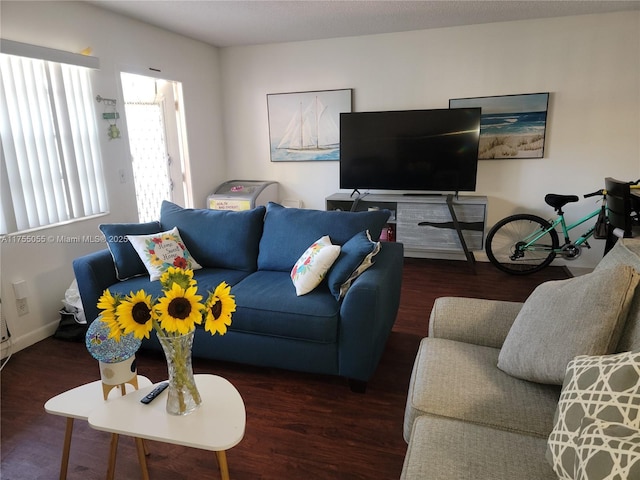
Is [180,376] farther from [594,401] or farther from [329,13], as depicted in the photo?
[329,13]

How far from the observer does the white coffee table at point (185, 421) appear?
131 cm

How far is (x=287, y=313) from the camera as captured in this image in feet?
7.29

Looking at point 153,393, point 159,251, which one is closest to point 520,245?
point 159,251

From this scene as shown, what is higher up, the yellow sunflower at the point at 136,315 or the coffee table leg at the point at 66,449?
the yellow sunflower at the point at 136,315

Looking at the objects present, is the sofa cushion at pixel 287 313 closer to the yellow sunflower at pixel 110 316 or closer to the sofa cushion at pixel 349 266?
the sofa cushion at pixel 349 266

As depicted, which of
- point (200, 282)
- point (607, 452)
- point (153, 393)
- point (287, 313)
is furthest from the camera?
point (200, 282)

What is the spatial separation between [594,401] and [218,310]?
1.10 m

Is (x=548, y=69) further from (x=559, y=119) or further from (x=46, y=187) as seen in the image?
(x=46, y=187)

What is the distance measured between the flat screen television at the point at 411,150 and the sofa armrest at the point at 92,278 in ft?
8.47

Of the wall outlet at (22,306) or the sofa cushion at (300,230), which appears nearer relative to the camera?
the sofa cushion at (300,230)

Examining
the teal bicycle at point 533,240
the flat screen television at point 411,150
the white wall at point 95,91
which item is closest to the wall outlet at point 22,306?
the white wall at point 95,91

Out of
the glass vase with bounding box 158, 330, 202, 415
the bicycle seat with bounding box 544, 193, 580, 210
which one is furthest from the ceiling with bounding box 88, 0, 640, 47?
the glass vase with bounding box 158, 330, 202, 415

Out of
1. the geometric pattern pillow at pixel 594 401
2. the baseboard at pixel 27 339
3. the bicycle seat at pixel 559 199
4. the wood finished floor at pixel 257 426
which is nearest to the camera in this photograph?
the geometric pattern pillow at pixel 594 401

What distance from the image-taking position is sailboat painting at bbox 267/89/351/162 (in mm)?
4636
